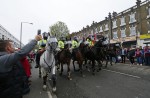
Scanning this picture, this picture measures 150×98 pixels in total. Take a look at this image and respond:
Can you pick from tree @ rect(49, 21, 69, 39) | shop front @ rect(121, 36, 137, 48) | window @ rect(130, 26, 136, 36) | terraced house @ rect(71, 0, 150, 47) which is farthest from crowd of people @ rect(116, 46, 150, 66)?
tree @ rect(49, 21, 69, 39)

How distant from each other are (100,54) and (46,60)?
590 cm

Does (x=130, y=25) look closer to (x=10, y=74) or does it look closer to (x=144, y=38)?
(x=144, y=38)

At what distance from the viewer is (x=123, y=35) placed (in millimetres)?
43000

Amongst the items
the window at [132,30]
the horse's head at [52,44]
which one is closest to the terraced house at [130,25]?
the window at [132,30]

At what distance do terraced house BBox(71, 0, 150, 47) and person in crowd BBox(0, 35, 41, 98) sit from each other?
34851 millimetres

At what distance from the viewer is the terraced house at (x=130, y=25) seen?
1439 inches

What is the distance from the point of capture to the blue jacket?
116 inches

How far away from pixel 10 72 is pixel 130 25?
39.9m

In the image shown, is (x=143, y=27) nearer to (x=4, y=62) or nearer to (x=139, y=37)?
(x=139, y=37)

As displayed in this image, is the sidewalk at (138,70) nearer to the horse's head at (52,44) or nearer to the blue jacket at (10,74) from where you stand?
the horse's head at (52,44)

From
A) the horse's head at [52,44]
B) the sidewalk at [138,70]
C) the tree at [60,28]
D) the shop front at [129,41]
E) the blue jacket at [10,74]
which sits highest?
the tree at [60,28]

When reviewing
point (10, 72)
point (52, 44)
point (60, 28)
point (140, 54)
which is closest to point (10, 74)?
point (10, 72)

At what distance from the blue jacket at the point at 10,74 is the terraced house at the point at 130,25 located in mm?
34889

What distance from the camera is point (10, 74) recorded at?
3010 mm
